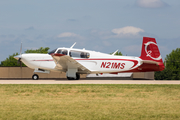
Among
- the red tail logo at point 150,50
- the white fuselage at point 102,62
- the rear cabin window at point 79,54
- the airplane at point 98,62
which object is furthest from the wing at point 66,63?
the red tail logo at point 150,50

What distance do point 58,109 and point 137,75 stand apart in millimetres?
20830

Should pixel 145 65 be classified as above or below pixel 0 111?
above

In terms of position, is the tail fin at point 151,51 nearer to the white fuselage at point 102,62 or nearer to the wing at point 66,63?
the white fuselage at point 102,62

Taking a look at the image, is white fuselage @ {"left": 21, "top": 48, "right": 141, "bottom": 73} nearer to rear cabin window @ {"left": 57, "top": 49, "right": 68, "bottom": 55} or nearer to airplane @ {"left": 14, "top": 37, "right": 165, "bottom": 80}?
airplane @ {"left": 14, "top": 37, "right": 165, "bottom": 80}

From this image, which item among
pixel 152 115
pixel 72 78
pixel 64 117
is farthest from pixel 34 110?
pixel 72 78

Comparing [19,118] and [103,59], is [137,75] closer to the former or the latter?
[103,59]

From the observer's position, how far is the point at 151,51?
1867 centimetres

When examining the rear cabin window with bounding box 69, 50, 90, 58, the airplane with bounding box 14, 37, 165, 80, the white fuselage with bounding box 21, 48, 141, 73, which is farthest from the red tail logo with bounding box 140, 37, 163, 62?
the rear cabin window with bounding box 69, 50, 90, 58

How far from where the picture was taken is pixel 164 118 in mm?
5965

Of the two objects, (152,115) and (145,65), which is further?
(145,65)

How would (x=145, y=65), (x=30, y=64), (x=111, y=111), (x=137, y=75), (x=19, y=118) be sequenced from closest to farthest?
1. (x=19, y=118)
2. (x=111, y=111)
3. (x=145, y=65)
4. (x=30, y=64)
5. (x=137, y=75)

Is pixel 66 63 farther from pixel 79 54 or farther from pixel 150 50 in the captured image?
pixel 150 50

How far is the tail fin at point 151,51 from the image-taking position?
18.7m

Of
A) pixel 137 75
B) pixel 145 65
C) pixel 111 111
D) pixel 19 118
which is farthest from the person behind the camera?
pixel 137 75
